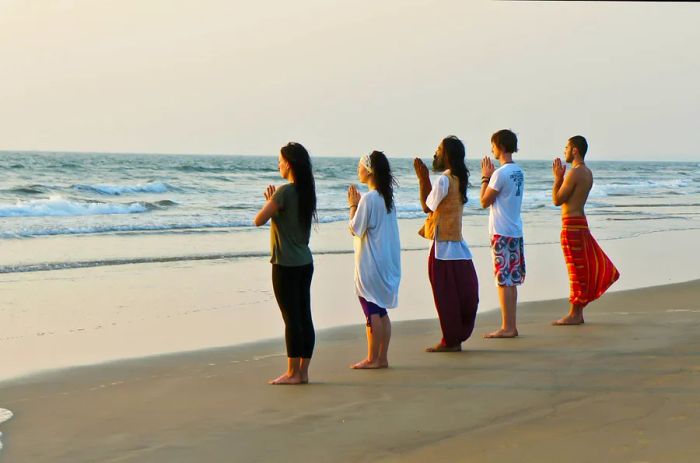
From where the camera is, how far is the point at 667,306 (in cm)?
940

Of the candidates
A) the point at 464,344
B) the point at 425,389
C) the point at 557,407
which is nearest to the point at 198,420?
the point at 425,389

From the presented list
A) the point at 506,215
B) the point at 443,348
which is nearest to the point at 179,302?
the point at 443,348

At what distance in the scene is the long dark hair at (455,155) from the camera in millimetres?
6812

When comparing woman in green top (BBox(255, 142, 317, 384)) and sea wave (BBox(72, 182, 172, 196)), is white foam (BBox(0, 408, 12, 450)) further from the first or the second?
sea wave (BBox(72, 182, 172, 196))

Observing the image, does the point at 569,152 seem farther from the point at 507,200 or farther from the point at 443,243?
the point at 443,243

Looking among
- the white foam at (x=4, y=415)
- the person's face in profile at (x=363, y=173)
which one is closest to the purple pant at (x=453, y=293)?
the person's face in profile at (x=363, y=173)

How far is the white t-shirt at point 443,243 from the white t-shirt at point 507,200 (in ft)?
1.46

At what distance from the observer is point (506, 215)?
7.43 m

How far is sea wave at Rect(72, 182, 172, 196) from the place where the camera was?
3438 cm

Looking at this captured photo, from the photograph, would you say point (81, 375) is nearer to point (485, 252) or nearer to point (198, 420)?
point (198, 420)

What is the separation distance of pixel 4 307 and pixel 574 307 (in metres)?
5.51

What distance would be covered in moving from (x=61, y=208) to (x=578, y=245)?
21.4 m

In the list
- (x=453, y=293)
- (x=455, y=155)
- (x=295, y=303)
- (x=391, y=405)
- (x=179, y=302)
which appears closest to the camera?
(x=391, y=405)

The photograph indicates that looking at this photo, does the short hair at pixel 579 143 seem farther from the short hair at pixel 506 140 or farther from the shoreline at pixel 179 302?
the shoreline at pixel 179 302
